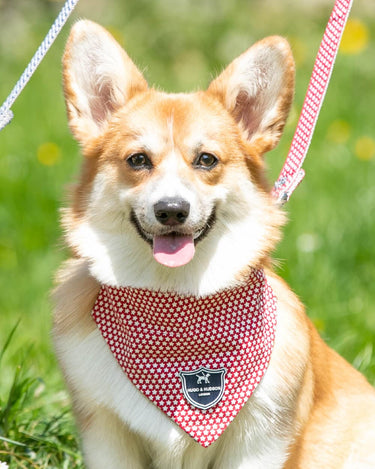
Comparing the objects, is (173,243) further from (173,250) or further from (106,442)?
(106,442)

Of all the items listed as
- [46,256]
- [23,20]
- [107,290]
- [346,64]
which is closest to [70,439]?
[107,290]

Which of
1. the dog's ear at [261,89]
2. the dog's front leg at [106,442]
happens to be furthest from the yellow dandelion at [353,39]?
the dog's front leg at [106,442]

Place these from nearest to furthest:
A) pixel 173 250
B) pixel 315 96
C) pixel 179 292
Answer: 1. pixel 173 250
2. pixel 179 292
3. pixel 315 96

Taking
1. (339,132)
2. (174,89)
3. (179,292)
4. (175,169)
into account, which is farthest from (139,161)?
(174,89)

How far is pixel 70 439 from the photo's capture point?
341 centimetres

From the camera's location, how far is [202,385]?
9.49ft

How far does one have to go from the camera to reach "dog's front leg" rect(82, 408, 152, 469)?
2861 millimetres

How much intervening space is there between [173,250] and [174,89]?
549 centimetres

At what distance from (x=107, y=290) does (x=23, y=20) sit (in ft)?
26.0

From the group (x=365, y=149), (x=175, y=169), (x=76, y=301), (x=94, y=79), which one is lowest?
(x=76, y=301)

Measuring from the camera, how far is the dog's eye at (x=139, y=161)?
9.47 ft

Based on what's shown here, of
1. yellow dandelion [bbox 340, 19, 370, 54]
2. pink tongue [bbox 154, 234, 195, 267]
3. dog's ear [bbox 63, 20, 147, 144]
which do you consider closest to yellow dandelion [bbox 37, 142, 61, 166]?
yellow dandelion [bbox 340, 19, 370, 54]

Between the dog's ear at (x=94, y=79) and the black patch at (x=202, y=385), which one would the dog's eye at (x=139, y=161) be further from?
the black patch at (x=202, y=385)

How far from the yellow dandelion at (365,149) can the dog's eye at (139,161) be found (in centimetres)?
358
